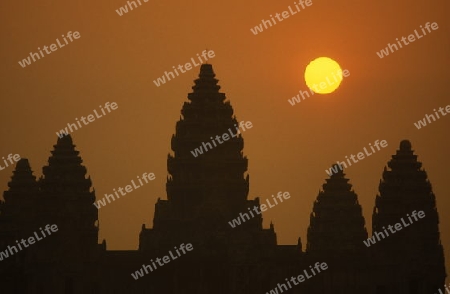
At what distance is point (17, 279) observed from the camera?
139000mm

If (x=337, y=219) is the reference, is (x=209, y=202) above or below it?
above

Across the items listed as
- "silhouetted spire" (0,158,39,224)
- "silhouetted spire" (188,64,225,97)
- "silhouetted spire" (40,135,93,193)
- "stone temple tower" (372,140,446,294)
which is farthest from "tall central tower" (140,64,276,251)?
"silhouetted spire" (0,158,39,224)

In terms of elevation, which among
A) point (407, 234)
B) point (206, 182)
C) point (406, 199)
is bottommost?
point (407, 234)

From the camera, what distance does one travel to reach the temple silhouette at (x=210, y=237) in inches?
5384

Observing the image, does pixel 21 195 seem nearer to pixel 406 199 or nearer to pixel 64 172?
pixel 64 172

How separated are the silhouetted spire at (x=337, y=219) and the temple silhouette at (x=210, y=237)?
0.29ft

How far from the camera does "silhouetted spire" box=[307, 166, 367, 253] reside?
5679 inches

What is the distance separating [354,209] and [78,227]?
18.4 meters

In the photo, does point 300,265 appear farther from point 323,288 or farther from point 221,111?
point 221,111

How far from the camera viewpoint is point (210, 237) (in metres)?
138

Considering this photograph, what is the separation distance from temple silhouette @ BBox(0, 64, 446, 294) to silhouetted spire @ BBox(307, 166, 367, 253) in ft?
0.29

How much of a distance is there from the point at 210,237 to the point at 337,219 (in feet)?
40.5

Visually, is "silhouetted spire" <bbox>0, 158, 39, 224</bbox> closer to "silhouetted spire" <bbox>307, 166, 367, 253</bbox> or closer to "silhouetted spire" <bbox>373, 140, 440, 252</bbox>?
"silhouetted spire" <bbox>307, 166, 367, 253</bbox>

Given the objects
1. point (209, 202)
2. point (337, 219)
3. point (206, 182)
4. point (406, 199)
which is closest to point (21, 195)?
point (206, 182)
